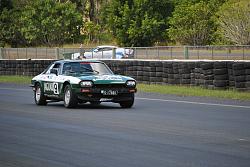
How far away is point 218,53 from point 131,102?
1317 cm

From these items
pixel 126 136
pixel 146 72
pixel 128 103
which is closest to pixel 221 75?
pixel 146 72

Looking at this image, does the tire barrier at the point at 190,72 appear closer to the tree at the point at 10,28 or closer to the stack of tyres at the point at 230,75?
the stack of tyres at the point at 230,75

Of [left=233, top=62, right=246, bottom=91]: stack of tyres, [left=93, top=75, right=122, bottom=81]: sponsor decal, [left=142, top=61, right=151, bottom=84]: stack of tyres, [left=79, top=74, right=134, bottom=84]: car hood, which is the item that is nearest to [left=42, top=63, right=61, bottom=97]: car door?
[left=79, top=74, right=134, bottom=84]: car hood

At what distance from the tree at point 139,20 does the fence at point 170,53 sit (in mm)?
28652

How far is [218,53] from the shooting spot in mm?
32125

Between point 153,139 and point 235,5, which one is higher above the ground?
point 235,5

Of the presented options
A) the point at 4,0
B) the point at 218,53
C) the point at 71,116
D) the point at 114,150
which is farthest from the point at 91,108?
the point at 4,0

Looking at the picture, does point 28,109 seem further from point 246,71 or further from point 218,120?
point 246,71

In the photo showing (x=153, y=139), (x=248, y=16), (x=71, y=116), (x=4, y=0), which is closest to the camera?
(x=153, y=139)

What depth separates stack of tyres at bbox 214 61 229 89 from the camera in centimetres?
2536

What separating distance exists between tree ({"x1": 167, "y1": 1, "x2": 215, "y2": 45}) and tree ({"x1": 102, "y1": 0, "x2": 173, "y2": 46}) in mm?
6644

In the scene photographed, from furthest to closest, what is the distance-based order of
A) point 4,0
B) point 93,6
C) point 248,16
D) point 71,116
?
point 93,6
point 4,0
point 248,16
point 71,116

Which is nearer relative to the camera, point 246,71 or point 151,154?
point 151,154

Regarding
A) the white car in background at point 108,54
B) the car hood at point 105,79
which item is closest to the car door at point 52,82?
the car hood at point 105,79
